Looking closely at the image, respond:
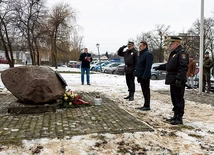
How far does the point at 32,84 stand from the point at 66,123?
1552 millimetres

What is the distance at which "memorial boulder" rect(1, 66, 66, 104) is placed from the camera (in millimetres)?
5594

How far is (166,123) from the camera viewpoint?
193 inches

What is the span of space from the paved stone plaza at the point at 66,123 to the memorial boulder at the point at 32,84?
1.46ft

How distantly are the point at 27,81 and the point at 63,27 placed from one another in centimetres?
2689

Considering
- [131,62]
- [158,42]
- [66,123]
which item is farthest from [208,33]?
[66,123]

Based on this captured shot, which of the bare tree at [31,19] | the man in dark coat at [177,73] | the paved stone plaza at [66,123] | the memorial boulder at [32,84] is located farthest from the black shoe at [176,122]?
the bare tree at [31,19]

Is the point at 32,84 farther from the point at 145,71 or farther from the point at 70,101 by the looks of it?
the point at 145,71

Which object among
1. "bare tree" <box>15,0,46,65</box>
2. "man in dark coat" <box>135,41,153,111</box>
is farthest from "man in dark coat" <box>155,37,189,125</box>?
"bare tree" <box>15,0,46,65</box>

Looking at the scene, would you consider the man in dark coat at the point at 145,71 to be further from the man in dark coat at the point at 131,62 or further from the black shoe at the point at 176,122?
the black shoe at the point at 176,122

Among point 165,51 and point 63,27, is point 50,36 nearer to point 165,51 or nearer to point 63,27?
point 63,27

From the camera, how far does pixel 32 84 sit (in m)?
5.56

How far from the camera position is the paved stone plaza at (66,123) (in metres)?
3.95

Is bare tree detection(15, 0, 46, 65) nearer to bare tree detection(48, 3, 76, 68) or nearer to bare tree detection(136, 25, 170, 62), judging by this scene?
bare tree detection(48, 3, 76, 68)

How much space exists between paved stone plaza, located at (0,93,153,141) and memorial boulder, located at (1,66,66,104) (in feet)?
1.46
